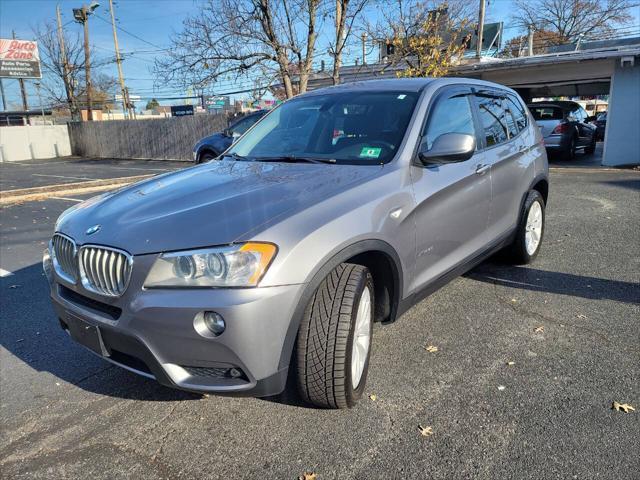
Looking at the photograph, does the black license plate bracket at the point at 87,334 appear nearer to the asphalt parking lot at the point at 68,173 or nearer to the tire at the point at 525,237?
the tire at the point at 525,237

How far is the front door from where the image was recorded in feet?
10.2

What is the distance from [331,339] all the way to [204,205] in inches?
36.9

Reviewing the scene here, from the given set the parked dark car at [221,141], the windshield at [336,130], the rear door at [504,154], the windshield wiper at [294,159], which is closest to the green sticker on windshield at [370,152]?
the windshield at [336,130]

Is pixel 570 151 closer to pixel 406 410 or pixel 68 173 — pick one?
pixel 406 410

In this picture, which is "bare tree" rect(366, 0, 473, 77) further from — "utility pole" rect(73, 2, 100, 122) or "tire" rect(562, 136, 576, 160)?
"utility pole" rect(73, 2, 100, 122)

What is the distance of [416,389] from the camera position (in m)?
2.94

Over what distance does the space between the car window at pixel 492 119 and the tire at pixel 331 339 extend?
2.16 metres

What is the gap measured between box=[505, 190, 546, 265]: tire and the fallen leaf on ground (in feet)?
7.13

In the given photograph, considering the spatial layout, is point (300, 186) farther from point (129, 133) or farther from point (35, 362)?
point (129, 133)

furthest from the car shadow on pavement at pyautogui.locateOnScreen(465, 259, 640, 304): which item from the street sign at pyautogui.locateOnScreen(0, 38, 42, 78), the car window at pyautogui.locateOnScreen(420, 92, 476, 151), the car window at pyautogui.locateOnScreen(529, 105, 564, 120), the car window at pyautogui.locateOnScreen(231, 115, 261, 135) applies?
the street sign at pyautogui.locateOnScreen(0, 38, 42, 78)

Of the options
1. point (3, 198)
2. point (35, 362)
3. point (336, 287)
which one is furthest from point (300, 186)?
point (3, 198)

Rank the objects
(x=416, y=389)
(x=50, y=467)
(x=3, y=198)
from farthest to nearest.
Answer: (x=3, y=198), (x=416, y=389), (x=50, y=467)

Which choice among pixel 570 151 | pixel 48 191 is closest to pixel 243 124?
pixel 48 191

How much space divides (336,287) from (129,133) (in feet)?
90.7
